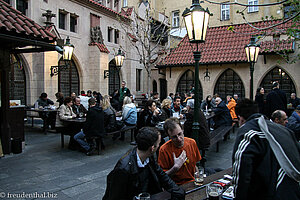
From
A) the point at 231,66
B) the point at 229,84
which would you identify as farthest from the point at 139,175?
the point at 229,84

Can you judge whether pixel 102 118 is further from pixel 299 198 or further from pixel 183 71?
pixel 183 71

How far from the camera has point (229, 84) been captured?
17.1 m

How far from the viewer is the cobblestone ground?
14.4 ft

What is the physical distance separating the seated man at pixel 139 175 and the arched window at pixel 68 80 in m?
13.1

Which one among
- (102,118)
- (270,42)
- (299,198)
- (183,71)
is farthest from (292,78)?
(299,198)

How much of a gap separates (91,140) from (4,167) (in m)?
2.24

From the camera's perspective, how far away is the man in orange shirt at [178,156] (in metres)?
3.29

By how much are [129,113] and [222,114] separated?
11.4ft

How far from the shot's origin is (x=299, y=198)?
6.55 feet

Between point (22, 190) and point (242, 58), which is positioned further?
point (242, 58)

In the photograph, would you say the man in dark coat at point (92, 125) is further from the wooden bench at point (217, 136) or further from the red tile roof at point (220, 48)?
the red tile roof at point (220, 48)

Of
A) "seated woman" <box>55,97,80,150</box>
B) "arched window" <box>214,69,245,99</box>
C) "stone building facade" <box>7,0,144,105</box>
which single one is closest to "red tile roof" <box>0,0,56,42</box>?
"seated woman" <box>55,97,80,150</box>

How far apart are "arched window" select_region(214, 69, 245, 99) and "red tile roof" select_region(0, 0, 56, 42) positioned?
1351cm

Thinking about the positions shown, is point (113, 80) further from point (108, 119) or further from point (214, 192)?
point (214, 192)
